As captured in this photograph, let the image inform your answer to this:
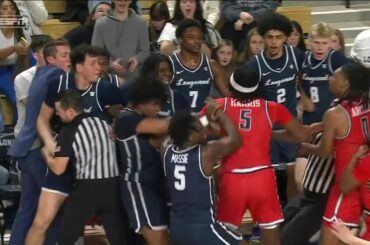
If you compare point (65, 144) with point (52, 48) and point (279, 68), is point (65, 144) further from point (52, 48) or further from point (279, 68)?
point (279, 68)

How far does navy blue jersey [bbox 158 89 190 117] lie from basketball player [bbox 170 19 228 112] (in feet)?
2.12

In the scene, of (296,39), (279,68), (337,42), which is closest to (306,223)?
(279,68)

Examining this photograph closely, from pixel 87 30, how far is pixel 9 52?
0.78 metres

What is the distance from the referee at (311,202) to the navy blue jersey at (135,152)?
46.1 inches

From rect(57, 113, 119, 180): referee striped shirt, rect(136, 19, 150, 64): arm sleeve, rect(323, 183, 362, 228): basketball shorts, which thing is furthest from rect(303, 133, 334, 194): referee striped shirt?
rect(136, 19, 150, 64): arm sleeve

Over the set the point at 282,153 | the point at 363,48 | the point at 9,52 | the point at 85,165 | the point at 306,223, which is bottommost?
the point at 306,223

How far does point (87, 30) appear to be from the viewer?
30.6ft

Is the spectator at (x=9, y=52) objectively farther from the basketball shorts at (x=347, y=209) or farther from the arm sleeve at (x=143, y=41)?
the basketball shorts at (x=347, y=209)

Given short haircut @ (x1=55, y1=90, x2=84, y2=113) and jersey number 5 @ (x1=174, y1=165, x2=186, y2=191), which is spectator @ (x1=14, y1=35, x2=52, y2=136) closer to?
short haircut @ (x1=55, y1=90, x2=84, y2=113)

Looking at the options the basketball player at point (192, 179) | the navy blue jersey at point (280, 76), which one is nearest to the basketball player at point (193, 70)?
the navy blue jersey at point (280, 76)

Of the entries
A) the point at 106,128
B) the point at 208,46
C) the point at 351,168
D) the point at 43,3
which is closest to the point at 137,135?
the point at 106,128

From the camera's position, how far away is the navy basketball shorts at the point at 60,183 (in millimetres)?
6684

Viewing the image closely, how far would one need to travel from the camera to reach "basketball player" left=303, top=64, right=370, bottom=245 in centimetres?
630

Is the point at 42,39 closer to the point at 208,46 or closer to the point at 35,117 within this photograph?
the point at 35,117
